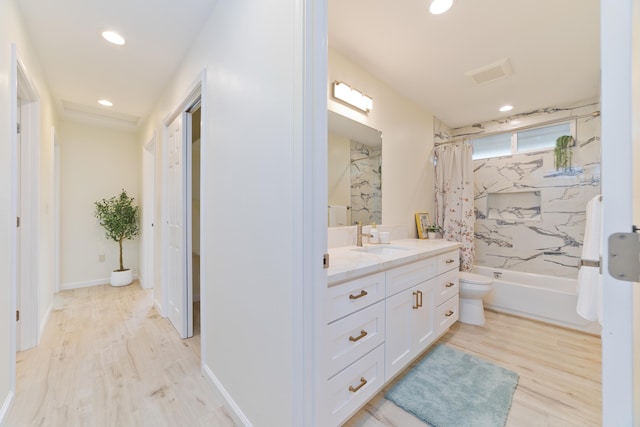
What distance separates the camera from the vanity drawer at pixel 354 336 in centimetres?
117

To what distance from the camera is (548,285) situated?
2967 mm

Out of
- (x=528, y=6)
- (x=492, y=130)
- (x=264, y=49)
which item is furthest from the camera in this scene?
(x=492, y=130)

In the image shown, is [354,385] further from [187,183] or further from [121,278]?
[121,278]

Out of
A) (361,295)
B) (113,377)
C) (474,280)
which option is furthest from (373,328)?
(113,377)

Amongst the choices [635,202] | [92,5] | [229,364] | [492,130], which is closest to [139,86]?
[92,5]

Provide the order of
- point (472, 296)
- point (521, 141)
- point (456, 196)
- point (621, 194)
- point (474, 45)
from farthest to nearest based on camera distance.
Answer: point (521, 141), point (456, 196), point (472, 296), point (474, 45), point (621, 194)

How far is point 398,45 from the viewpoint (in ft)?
6.59

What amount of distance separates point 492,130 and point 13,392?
16.9ft

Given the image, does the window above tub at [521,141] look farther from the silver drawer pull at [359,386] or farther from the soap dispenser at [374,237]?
the silver drawer pull at [359,386]

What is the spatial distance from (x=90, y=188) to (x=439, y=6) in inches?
189

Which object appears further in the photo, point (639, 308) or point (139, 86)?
point (139, 86)

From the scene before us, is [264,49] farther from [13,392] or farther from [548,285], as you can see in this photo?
[548,285]

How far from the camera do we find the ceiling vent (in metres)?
2.21

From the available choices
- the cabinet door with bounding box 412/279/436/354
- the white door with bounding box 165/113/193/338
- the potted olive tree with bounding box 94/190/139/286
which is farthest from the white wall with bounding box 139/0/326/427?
the potted olive tree with bounding box 94/190/139/286
